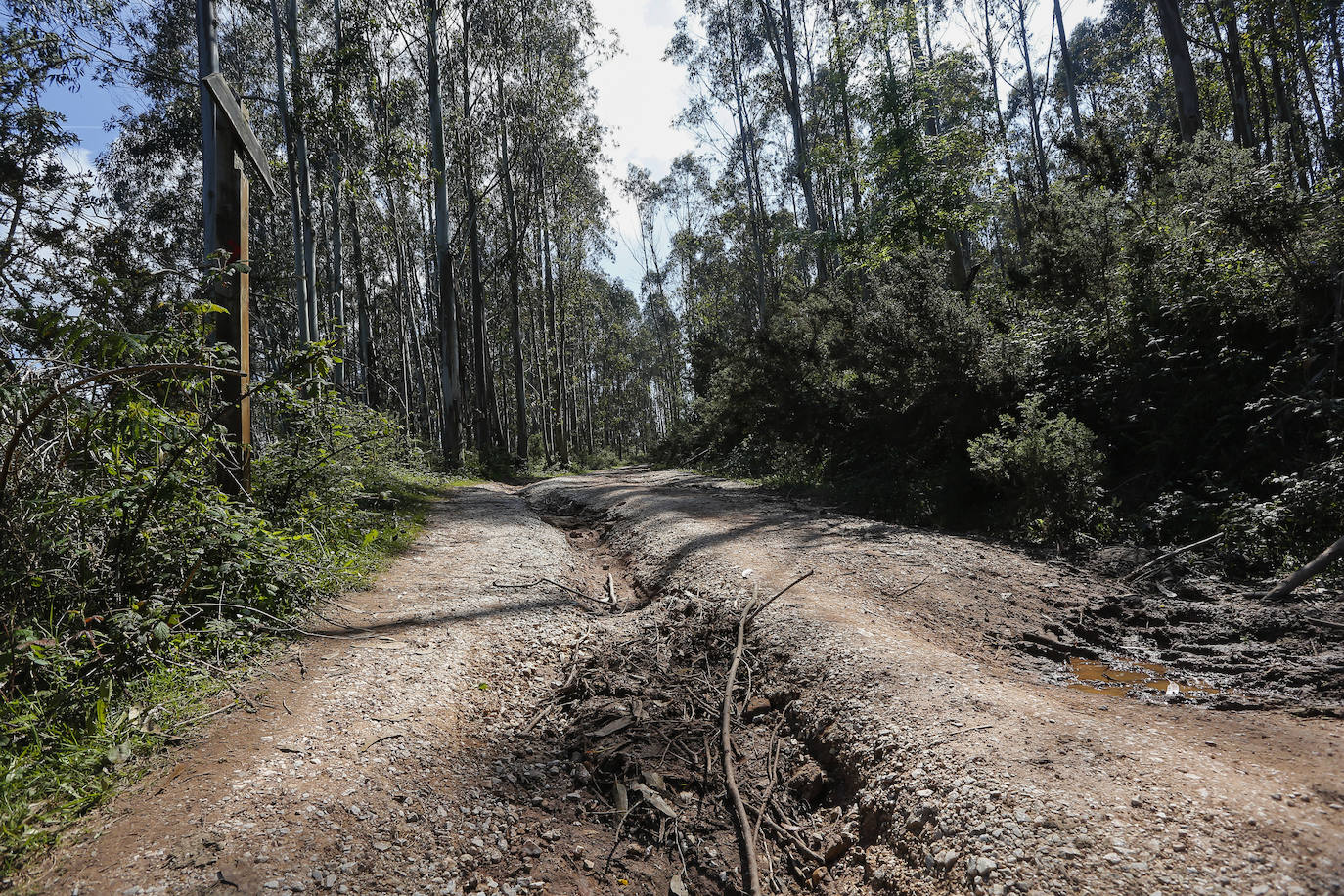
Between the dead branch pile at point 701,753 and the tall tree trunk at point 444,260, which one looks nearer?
the dead branch pile at point 701,753

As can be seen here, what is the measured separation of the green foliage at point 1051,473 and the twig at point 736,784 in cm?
426

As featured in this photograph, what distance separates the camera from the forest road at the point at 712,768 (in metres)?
2.04

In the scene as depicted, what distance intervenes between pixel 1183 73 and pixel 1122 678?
1259cm

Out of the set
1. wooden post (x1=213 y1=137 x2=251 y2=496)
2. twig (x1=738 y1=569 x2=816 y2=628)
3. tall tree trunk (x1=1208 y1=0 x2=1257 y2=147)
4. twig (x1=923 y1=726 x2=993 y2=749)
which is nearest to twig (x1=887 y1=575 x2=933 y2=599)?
twig (x1=738 y1=569 x2=816 y2=628)

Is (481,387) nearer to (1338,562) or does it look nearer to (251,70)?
(251,70)

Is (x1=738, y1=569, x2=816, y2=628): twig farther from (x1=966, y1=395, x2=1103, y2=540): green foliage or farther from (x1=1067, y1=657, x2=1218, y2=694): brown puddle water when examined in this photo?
(x1=966, y1=395, x2=1103, y2=540): green foliage

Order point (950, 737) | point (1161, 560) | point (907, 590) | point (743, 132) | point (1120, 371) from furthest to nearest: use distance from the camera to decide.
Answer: point (743, 132) < point (1120, 371) < point (1161, 560) < point (907, 590) < point (950, 737)

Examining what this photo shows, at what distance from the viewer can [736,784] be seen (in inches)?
115

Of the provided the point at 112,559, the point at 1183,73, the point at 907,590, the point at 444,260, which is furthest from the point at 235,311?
the point at 1183,73

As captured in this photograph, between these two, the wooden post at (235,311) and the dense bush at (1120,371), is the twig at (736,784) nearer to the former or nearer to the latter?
the wooden post at (235,311)

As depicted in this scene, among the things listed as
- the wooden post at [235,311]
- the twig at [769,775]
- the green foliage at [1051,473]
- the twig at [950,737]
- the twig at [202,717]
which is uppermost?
the wooden post at [235,311]

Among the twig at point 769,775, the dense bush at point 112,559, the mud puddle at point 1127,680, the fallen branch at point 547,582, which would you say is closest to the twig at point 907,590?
the mud puddle at point 1127,680

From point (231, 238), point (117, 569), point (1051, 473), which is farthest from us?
point (1051, 473)

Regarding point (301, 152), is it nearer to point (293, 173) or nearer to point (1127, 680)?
point (293, 173)
